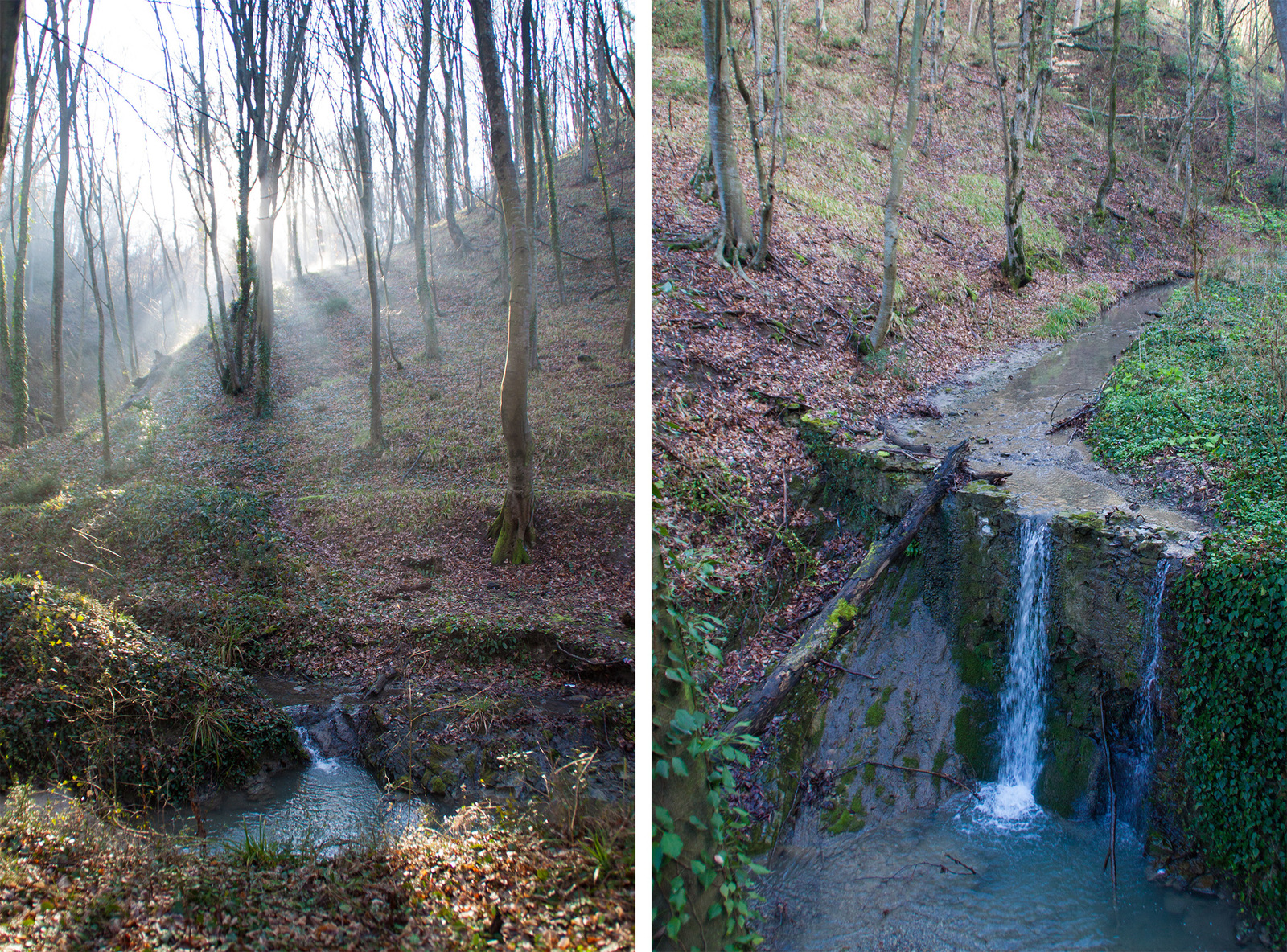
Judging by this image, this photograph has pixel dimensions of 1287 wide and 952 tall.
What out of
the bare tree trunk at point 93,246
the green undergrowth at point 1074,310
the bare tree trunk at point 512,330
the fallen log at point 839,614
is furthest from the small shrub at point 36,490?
the green undergrowth at point 1074,310

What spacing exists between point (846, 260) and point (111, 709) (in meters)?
8.76

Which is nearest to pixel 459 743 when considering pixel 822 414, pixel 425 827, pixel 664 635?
pixel 425 827

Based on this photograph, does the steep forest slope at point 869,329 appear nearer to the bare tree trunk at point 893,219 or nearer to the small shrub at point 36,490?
the bare tree trunk at point 893,219

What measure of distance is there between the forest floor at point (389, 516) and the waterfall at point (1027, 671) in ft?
11.0

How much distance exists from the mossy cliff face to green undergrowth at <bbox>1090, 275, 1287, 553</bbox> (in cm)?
55

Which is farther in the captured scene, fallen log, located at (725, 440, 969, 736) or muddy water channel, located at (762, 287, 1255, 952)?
fallen log, located at (725, 440, 969, 736)

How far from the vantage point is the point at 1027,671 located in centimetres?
462

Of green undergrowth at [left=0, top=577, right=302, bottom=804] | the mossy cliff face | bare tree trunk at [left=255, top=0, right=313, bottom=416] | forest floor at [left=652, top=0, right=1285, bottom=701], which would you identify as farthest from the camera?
forest floor at [left=652, top=0, right=1285, bottom=701]

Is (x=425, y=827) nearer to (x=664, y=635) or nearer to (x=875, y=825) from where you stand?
(x=664, y=635)

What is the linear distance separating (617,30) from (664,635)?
2.49 m

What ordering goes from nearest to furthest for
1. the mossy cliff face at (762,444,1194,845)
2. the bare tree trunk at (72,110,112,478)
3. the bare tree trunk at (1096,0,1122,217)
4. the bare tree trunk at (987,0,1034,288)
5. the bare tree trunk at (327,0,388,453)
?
1. the bare tree trunk at (72,110,112,478)
2. the bare tree trunk at (327,0,388,453)
3. the mossy cliff face at (762,444,1194,845)
4. the bare tree trunk at (987,0,1034,288)
5. the bare tree trunk at (1096,0,1122,217)

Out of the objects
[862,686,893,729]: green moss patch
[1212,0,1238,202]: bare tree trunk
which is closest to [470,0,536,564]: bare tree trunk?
[862,686,893,729]: green moss patch

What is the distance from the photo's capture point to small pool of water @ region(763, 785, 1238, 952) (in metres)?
3.10

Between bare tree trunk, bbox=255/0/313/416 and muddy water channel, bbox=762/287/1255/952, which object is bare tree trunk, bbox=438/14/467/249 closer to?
bare tree trunk, bbox=255/0/313/416
